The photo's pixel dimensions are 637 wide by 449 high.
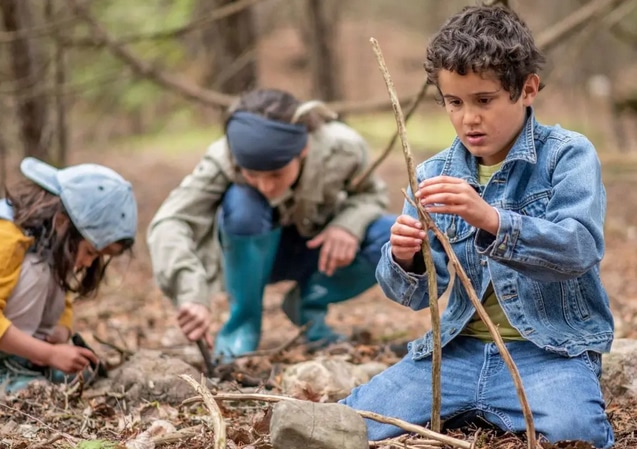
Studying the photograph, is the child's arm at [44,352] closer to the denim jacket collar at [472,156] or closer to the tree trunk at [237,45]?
the denim jacket collar at [472,156]

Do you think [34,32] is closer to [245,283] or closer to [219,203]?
[219,203]

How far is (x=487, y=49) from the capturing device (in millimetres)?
2277

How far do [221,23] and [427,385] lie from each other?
645 cm

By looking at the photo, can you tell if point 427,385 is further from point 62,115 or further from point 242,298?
point 62,115

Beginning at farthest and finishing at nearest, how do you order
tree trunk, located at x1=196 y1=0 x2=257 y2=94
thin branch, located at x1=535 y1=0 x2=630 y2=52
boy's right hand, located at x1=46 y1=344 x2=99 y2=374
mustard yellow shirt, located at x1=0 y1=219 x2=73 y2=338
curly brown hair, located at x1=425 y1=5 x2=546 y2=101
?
1. tree trunk, located at x1=196 y1=0 x2=257 y2=94
2. thin branch, located at x1=535 y1=0 x2=630 y2=52
3. boy's right hand, located at x1=46 y1=344 x2=99 y2=374
4. mustard yellow shirt, located at x1=0 y1=219 x2=73 y2=338
5. curly brown hair, located at x1=425 y1=5 x2=546 y2=101

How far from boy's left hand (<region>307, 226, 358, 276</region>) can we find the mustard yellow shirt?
142cm

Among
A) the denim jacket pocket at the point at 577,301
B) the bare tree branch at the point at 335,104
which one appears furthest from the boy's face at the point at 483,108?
the bare tree branch at the point at 335,104

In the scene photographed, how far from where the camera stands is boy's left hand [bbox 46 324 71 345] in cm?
346

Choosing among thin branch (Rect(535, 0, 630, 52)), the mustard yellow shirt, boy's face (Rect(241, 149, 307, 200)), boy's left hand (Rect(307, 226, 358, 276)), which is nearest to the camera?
the mustard yellow shirt

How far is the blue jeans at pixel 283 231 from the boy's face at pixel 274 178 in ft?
0.24

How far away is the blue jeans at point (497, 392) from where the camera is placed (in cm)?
230

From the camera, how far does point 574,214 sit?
88.4 inches

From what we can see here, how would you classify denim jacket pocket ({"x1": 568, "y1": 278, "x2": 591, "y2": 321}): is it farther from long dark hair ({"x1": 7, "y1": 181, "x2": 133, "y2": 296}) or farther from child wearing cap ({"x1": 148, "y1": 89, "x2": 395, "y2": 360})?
long dark hair ({"x1": 7, "y1": 181, "x2": 133, "y2": 296})

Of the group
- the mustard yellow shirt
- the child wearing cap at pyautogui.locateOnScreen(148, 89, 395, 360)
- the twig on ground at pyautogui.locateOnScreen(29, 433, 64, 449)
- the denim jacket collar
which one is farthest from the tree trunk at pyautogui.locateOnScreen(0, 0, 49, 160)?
the denim jacket collar
